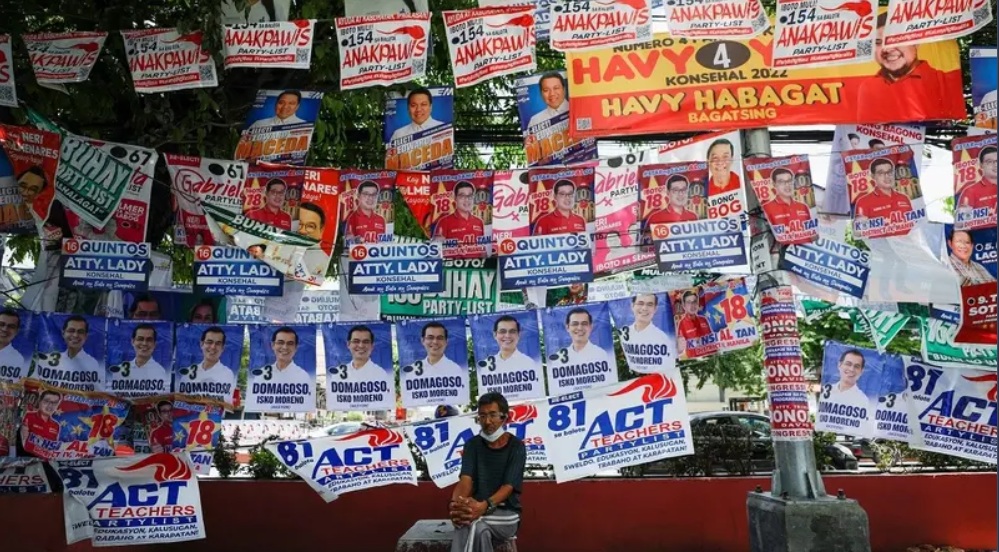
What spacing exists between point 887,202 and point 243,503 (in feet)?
20.7

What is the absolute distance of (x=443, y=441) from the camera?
809 centimetres

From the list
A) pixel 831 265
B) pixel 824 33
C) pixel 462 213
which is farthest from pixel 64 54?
pixel 831 265

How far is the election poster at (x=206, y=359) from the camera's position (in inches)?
314

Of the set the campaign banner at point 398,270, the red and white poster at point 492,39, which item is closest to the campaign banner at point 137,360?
the campaign banner at point 398,270

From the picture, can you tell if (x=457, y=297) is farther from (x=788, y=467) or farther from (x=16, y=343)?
(x=16, y=343)

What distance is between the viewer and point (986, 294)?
24.2 ft

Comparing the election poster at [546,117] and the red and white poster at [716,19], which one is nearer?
the red and white poster at [716,19]

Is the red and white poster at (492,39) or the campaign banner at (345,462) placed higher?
the red and white poster at (492,39)

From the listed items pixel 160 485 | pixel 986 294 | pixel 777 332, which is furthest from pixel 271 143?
pixel 986 294

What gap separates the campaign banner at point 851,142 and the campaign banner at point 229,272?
455cm

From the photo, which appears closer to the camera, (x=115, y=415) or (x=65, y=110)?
(x=115, y=415)

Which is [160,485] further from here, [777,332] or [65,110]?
[777,332]

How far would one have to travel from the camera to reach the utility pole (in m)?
7.37

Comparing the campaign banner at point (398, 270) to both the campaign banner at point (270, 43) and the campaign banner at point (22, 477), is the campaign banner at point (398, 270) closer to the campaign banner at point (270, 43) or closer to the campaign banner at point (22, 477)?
the campaign banner at point (270, 43)
